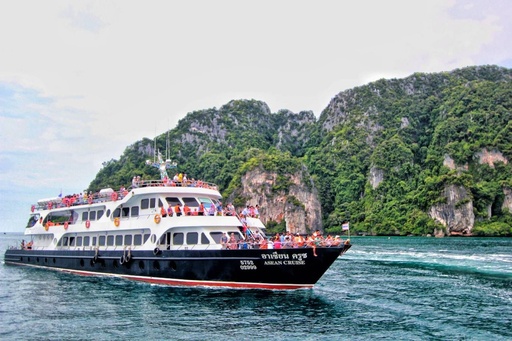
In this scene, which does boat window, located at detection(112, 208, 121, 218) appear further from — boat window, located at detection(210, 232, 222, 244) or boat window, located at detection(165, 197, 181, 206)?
boat window, located at detection(210, 232, 222, 244)

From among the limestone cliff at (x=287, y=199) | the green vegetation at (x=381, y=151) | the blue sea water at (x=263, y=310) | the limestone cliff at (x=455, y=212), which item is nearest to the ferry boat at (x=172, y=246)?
the blue sea water at (x=263, y=310)

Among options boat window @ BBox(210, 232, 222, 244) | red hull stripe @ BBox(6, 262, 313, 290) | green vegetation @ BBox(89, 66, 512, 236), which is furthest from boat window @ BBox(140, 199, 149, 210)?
green vegetation @ BBox(89, 66, 512, 236)

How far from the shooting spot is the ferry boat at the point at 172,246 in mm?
22266

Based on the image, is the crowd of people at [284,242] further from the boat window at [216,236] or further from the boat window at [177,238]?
the boat window at [177,238]

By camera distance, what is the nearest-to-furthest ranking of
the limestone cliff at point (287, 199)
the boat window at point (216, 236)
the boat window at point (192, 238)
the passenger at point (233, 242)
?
the passenger at point (233, 242) → the boat window at point (216, 236) → the boat window at point (192, 238) → the limestone cliff at point (287, 199)

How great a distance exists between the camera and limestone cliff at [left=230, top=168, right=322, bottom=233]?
393 ft

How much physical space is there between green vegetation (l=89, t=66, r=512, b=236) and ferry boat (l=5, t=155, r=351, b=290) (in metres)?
90.0

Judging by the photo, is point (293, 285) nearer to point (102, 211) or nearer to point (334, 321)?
point (334, 321)

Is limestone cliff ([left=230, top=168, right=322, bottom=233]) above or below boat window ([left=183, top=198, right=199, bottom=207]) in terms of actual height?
above

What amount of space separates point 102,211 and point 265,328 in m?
17.4

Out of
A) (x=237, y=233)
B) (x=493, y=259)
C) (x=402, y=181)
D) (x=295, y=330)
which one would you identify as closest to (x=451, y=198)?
(x=402, y=181)

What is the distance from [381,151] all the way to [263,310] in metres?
135

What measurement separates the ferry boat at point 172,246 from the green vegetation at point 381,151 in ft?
295

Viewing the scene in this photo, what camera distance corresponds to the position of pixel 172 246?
82.4 feet
